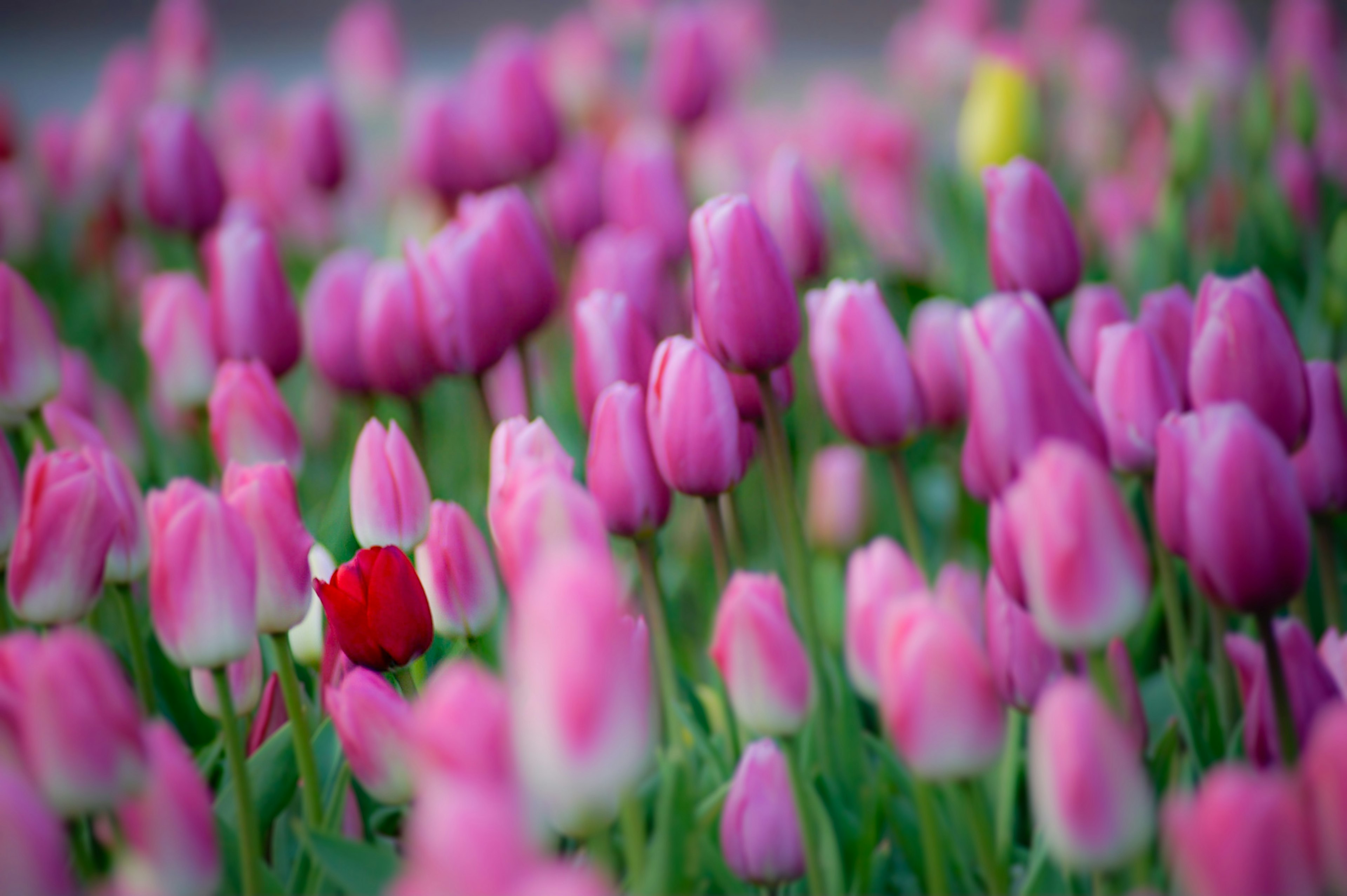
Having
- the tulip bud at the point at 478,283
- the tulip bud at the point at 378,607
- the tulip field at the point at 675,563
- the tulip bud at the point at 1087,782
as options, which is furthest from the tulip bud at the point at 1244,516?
the tulip bud at the point at 478,283

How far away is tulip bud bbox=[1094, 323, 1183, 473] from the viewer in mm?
565

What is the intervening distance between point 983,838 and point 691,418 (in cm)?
23

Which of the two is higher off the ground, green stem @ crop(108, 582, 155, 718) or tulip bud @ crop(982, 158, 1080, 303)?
tulip bud @ crop(982, 158, 1080, 303)

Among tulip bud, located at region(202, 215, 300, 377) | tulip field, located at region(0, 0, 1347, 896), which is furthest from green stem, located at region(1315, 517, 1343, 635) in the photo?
tulip bud, located at region(202, 215, 300, 377)

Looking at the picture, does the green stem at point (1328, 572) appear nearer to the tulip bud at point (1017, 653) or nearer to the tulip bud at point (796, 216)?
the tulip bud at point (1017, 653)

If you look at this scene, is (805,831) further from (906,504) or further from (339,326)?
(339,326)

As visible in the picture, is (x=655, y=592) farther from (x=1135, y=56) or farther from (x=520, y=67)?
(x=1135, y=56)

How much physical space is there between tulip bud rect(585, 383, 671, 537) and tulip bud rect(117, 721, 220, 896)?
0.25m

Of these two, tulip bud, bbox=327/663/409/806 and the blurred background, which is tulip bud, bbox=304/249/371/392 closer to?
tulip bud, bbox=327/663/409/806

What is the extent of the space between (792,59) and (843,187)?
2.36 meters

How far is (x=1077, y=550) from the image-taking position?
389 mm

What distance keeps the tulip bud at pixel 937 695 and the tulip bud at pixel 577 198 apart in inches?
37.3

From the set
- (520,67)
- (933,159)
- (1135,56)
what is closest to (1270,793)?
(520,67)

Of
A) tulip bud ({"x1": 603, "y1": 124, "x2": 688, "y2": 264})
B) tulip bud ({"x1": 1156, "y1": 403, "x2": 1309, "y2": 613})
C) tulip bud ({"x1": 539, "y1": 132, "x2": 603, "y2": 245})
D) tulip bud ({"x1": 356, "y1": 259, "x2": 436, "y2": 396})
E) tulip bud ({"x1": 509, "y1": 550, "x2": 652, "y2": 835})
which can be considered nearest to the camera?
tulip bud ({"x1": 509, "y1": 550, "x2": 652, "y2": 835})
